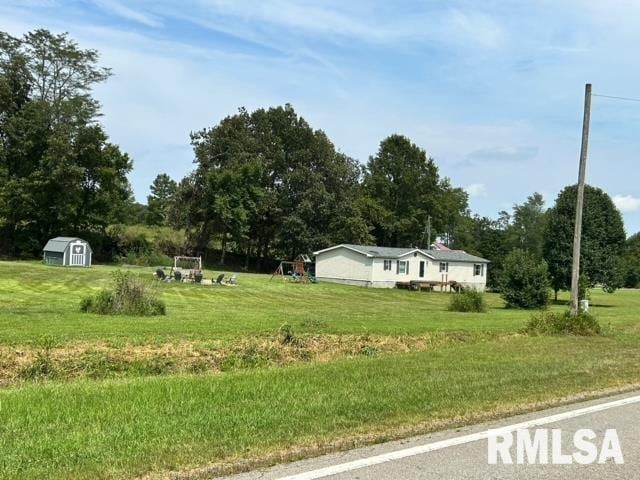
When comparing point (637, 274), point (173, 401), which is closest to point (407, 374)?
point (173, 401)

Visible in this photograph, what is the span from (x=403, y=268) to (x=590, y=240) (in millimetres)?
16515

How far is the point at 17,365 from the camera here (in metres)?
10.2

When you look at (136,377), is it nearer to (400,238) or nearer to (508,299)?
(508,299)

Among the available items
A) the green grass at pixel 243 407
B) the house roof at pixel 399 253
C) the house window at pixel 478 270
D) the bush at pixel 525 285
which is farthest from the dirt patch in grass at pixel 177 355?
the house window at pixel 478 270

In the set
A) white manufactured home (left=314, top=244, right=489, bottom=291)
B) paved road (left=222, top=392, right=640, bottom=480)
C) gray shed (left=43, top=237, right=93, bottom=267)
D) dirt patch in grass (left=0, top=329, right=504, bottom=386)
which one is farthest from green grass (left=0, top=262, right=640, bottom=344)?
white manufactured home (left=314, top=244, right=489, bottom=291)

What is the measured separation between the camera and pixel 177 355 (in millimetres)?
11820

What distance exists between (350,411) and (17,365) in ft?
19.7

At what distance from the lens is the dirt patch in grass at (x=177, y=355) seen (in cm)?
1025

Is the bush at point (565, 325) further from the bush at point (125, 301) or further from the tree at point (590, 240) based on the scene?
the tree at point (590, 240)

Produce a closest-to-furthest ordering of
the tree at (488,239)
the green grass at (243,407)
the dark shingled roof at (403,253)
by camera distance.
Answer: the green grass at (243,407) < the dark shingled roof at (403,253) < the tree at (488,239)

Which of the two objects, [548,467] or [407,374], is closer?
[548,467]

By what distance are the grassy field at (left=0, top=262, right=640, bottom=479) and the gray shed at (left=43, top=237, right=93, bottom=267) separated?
3494cm

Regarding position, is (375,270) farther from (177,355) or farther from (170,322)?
(177,355)

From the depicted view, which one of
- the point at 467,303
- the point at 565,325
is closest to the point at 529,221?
the point at 467,303
